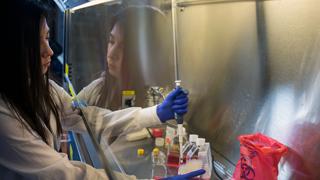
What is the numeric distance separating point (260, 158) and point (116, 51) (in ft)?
3.28

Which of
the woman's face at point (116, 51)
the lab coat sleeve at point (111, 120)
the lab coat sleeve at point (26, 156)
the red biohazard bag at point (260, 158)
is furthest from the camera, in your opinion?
the woman's face at point (116, 51)

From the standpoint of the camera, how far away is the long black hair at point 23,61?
0.88 meters

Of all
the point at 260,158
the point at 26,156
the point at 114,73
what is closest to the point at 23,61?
the point at 26,156

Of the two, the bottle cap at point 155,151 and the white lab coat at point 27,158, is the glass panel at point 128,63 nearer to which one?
the bottle cap at point 155,151

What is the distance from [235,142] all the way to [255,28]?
0.54 metres

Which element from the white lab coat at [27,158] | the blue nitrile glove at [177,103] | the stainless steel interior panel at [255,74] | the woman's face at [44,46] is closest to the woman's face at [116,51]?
the stainless steel interior panel at [255,74]

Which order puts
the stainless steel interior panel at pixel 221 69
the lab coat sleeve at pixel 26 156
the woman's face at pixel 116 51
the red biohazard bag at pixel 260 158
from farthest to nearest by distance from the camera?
the woman's face at pixel 116 51, the stainless steel interior panel at pixel 221 69, the red biohazard bag at pixel 260 158, the lab coat sleeve at pixel 26 156

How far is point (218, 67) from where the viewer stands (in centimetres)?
145

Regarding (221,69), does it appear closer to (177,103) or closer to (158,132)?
(177,103)

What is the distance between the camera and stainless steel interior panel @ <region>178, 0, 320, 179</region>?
905 millimetres

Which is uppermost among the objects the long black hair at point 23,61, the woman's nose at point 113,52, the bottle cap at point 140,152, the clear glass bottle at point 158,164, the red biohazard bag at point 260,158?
the woman's nose at point 113,52

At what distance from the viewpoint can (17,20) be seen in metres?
0.88

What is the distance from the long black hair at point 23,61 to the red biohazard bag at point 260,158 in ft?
2.33

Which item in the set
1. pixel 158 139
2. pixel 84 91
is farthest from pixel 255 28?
pixel 84 91
